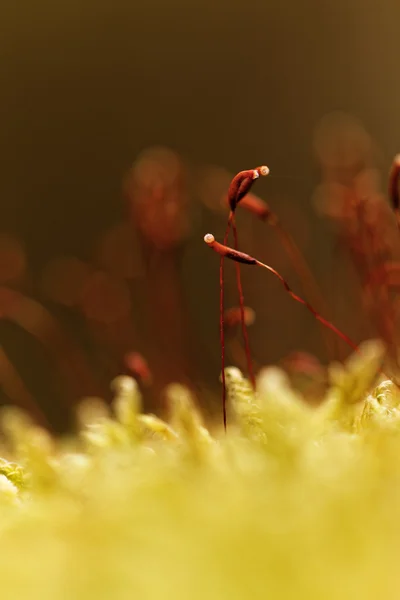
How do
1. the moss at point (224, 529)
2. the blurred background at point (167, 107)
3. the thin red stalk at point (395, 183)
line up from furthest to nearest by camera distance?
the blurred background at point (167, 107) → the thin red stalk at point (395, 183) → the moss at point (224, 529)

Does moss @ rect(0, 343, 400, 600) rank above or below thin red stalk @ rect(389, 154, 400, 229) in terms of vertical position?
below

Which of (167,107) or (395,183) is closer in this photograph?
(395,183)

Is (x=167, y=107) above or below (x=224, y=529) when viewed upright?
above

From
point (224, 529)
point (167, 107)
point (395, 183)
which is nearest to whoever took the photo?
point (224, 529)

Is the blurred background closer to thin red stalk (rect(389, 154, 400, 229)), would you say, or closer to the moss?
thin red stalk (rect(389, 154, 400, 229))

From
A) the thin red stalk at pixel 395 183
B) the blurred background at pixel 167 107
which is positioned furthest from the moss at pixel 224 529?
the blurred background at pixel 167 107

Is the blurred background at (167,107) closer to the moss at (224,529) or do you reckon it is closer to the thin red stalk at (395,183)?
the thin red stalk at (395,183)

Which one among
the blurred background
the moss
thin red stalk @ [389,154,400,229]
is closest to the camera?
the moss

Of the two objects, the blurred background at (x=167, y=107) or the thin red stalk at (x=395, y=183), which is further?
the blurred background at (x=167, y=107)

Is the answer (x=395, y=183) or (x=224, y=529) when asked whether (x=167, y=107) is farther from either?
(x=224, y=529)

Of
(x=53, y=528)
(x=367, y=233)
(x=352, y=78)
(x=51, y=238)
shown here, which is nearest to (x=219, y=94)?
(x=352, y=78)

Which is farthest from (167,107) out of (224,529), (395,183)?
(224,529)

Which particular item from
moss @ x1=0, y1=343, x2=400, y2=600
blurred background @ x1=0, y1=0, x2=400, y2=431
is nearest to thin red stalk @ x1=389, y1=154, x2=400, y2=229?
moss @ x1=0, y1=343, x2=400, y2=600
